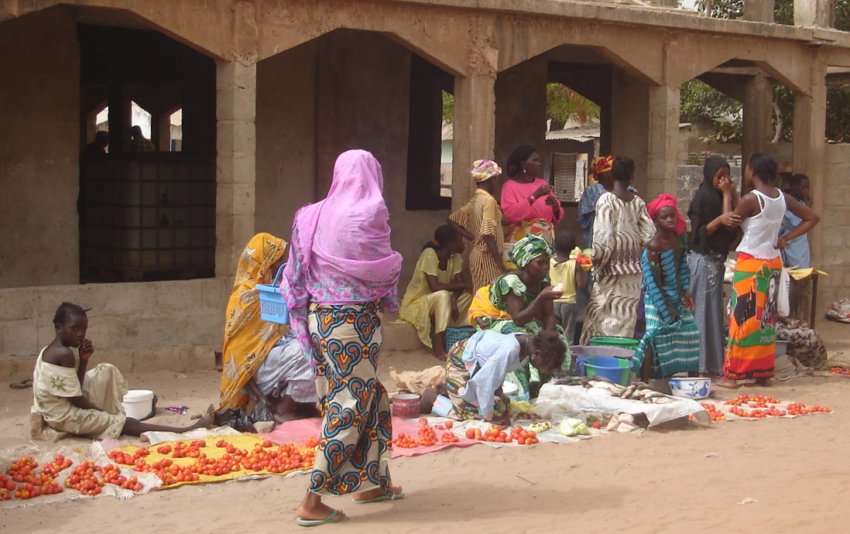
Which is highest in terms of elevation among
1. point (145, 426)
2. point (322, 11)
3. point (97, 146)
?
point (322, 11)

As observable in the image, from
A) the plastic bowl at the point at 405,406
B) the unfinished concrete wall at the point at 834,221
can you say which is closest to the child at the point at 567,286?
the plastic bowl at the point at 405,406

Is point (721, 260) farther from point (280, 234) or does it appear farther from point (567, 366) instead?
point (280, 234)

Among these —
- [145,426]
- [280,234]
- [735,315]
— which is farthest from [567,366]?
[280,234]

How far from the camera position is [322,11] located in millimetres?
9727

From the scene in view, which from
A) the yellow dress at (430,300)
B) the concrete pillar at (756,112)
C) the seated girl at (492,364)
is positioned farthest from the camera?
the concrete pillar at (756,112)

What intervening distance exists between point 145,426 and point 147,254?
498cm

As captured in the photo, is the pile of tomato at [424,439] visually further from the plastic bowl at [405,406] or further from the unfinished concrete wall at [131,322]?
the unfinished concrete wall at [131,322]

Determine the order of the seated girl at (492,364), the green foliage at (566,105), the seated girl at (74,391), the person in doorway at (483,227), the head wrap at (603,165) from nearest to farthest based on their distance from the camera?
the seated girl at (74,391) < the seated girl at (492,364) < the person in doorway at (483,227) < the head wrap at (603,165) < the green foliage at (566,105)

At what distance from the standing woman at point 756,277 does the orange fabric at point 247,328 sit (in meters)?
3.83

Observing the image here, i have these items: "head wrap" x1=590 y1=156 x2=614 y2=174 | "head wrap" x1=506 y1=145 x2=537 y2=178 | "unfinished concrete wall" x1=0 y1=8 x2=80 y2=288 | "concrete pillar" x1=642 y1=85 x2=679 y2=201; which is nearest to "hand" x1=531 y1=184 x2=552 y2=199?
"head wrap" x1=506 y1=145 x2=537 y2=178

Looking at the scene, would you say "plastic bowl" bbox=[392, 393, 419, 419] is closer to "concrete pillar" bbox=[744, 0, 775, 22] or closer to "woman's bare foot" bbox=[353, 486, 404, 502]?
"woman's bare foot" bbox=[353, 486, 404, 502]

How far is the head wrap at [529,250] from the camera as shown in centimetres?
756

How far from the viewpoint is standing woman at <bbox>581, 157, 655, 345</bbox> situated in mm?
9031

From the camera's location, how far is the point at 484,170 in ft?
33.6
